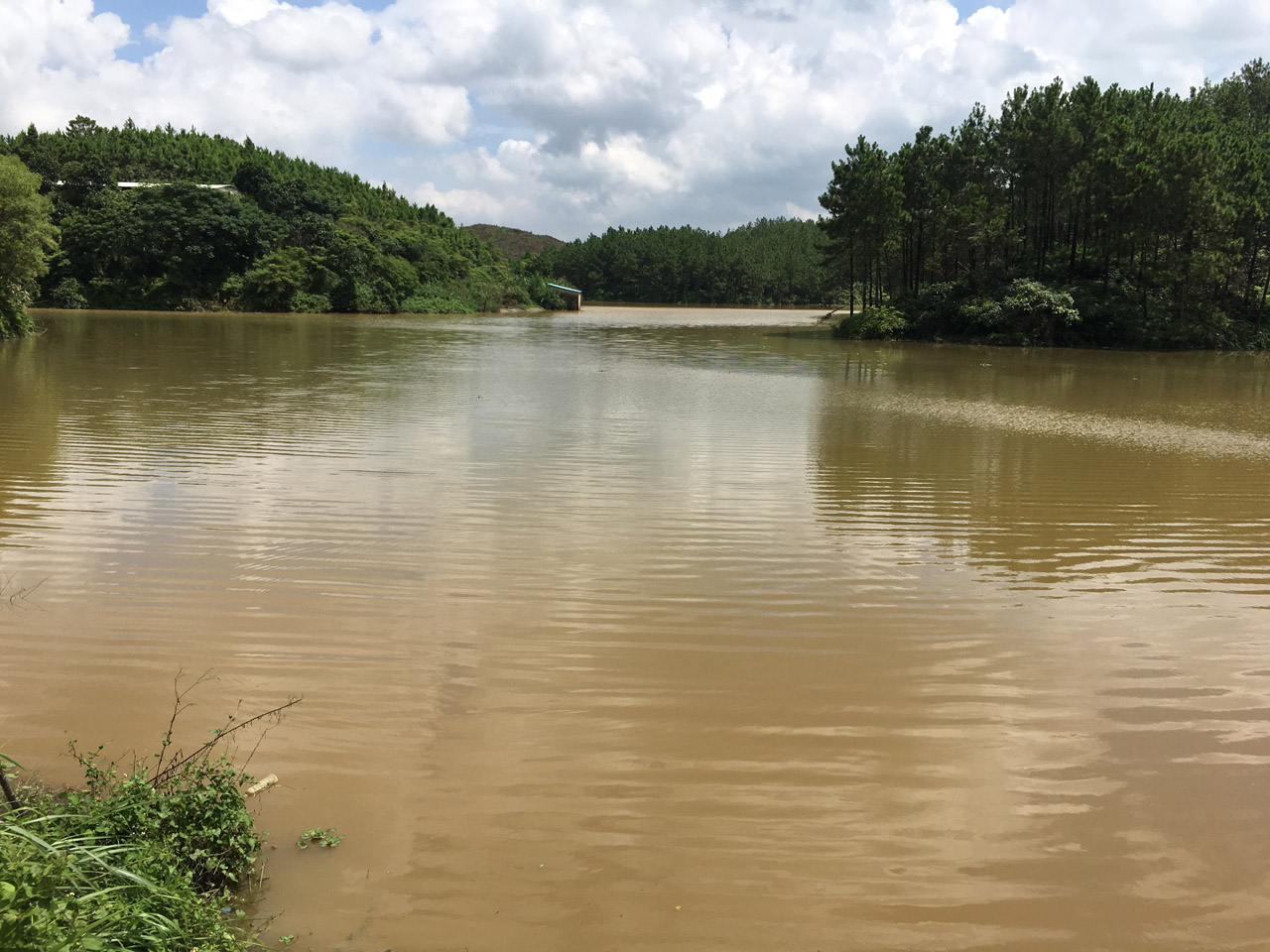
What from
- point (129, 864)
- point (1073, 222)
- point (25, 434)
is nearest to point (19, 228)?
point (25, 434)

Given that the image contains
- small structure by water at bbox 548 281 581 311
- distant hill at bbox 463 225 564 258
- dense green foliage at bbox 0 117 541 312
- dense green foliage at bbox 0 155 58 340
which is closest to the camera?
dense green foliage at bbox 0 155 58 340

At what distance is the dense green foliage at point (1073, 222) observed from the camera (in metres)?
33.3

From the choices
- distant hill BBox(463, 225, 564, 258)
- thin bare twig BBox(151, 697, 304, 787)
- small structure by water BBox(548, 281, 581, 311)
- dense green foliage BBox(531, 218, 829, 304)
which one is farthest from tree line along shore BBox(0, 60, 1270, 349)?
distant hill BBox(463, 225, 564, 258)

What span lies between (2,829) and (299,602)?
3.73 meters

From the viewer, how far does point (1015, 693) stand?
5262 mm

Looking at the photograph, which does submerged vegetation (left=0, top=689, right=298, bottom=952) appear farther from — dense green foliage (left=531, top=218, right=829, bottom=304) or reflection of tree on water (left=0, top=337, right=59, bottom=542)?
dense green foliage (left=531, top=218, right=829, bottom=304)

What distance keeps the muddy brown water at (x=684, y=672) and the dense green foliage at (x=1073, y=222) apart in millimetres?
25060

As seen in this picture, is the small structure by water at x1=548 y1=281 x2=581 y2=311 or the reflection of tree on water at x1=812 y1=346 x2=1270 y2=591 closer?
the reflection of tree on water at x1=812 y1=346 x2=1270 y2=591

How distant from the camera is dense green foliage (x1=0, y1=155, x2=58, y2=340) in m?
25.9

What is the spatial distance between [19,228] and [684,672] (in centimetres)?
2854

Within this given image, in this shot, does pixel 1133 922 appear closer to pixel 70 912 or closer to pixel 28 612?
pixel 70 912

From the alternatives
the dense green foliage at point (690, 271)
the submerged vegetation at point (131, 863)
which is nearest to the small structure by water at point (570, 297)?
the dense green foliage at point (690, 271)

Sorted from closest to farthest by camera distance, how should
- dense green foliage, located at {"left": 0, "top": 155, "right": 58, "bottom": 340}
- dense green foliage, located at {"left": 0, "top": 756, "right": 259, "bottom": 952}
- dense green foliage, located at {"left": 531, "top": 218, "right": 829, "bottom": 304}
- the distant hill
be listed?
dense green foliage, located at {"left": 0, "top": 756, "right": 259, "bottom": 952} < dense green foliage, located at {"left": 0, "top": 155, "right": 58, "bottom": 340} < dense green foliage, located at {"left": 531, "top": 218, "right": 829, "bottom": 304} < the distant hill

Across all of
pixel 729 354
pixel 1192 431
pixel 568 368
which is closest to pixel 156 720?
pixel 1192 431
